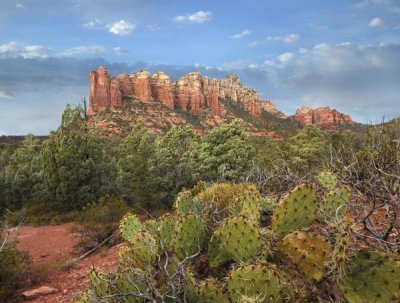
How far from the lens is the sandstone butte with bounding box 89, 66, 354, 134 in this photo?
111 meters

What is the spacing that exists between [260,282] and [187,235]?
1906 mm

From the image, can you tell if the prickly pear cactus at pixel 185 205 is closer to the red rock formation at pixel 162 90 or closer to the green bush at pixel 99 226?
the green bush at pixel 99 226

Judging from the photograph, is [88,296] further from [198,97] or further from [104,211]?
[198,97]

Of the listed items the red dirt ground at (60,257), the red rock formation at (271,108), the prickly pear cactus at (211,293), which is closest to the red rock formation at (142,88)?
the red rock formation at (271,108)

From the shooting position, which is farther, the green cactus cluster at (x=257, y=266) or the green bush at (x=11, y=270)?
the green bush at (x=11, y=270)

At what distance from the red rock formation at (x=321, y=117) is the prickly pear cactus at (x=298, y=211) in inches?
5217

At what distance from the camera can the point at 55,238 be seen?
55.8ft

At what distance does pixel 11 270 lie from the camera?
910cm

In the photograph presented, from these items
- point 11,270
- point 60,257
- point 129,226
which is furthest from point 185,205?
point 60,257

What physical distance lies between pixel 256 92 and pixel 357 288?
158m

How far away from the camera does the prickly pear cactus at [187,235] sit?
521 cm

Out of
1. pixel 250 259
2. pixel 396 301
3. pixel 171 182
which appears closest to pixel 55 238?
pixel 171 182

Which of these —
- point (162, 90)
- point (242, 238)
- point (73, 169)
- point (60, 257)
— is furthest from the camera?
point (162, 90)

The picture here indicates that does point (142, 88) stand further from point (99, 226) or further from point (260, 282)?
point (260, 282)
